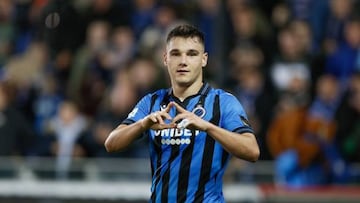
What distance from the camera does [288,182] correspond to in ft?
41.7

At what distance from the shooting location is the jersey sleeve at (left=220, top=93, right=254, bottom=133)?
23.4ft

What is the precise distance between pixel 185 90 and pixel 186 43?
0.32 m

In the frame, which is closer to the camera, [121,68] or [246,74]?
[246,74]

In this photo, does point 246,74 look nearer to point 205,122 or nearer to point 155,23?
point 155,23

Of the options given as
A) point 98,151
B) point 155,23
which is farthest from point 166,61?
point 155,23

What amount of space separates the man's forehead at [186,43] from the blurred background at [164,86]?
5416mm

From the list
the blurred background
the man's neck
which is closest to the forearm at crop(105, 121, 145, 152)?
the man's neck

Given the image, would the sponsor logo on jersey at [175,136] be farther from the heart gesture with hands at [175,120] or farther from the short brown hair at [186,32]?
the short brown hair at [186,32]

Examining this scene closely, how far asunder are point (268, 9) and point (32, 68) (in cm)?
313

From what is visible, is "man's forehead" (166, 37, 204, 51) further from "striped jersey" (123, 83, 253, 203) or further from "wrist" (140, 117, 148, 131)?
"wrist" (140, 117, 148, 131)

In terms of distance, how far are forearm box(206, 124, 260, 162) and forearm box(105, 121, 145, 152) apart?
18.1 inches

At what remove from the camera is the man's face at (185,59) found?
284 inches

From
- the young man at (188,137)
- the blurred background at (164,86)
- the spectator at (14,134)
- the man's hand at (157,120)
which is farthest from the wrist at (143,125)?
the spectator at (14,134)

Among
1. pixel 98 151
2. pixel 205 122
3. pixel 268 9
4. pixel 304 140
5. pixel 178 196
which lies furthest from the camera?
pixel 268 9
